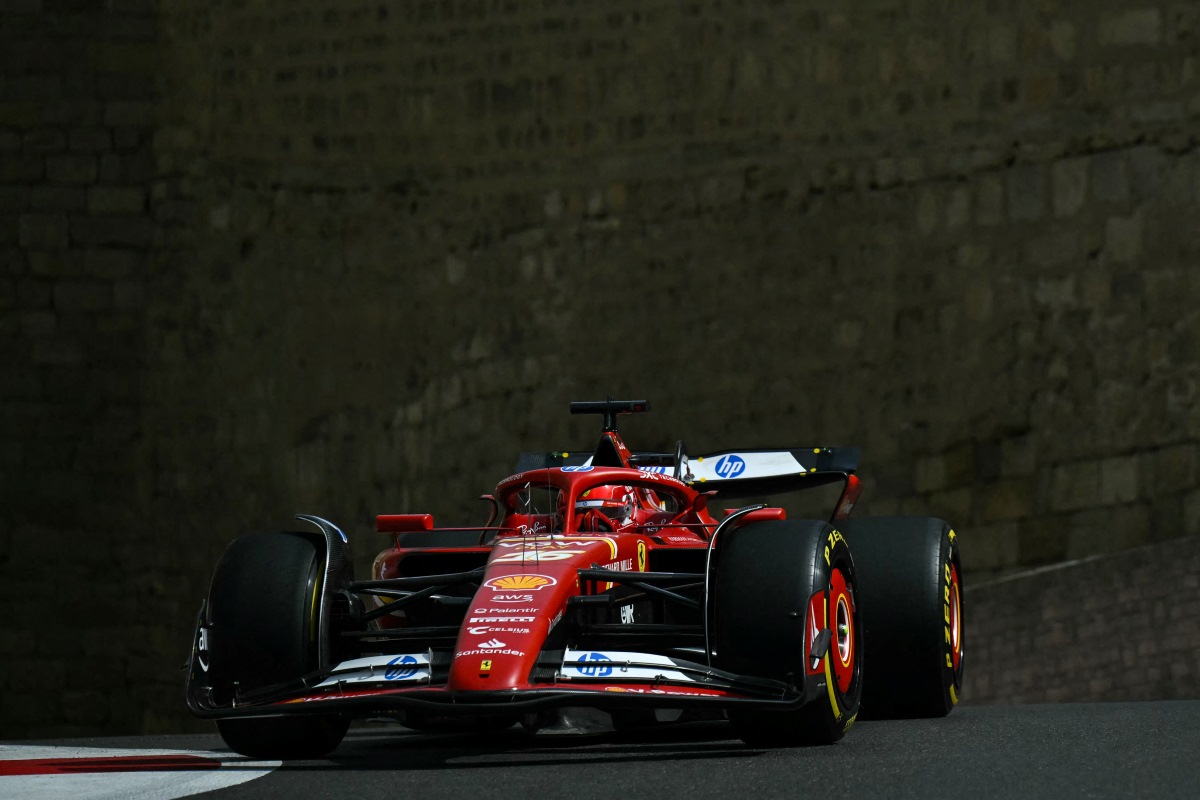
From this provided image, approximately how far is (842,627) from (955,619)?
1635 millimetres

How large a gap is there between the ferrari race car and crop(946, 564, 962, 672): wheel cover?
0.17m

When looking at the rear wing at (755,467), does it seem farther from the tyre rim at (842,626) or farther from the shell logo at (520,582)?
the shell logo at (520,582)

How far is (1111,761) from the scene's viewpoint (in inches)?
207

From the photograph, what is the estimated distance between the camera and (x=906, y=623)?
7.62 meters

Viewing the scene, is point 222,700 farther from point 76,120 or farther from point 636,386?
point 76,120

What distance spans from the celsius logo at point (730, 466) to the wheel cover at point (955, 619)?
137cm

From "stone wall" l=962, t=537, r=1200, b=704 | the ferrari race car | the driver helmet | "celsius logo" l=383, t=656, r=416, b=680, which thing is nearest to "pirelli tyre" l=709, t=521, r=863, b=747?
the ferrari race car

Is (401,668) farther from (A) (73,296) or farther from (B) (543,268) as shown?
(A) (73,296)

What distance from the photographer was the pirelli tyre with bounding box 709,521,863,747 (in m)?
5.93

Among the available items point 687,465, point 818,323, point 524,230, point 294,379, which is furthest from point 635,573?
point 294,379

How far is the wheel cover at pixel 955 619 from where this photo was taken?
25.9ft

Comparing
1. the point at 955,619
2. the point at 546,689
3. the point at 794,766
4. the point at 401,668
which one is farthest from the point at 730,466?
the point at 794,766

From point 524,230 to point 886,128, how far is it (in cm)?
358

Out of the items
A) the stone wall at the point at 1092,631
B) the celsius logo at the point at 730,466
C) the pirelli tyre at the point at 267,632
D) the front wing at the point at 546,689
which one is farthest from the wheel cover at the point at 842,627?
the stone wall at the point at 1092,631
